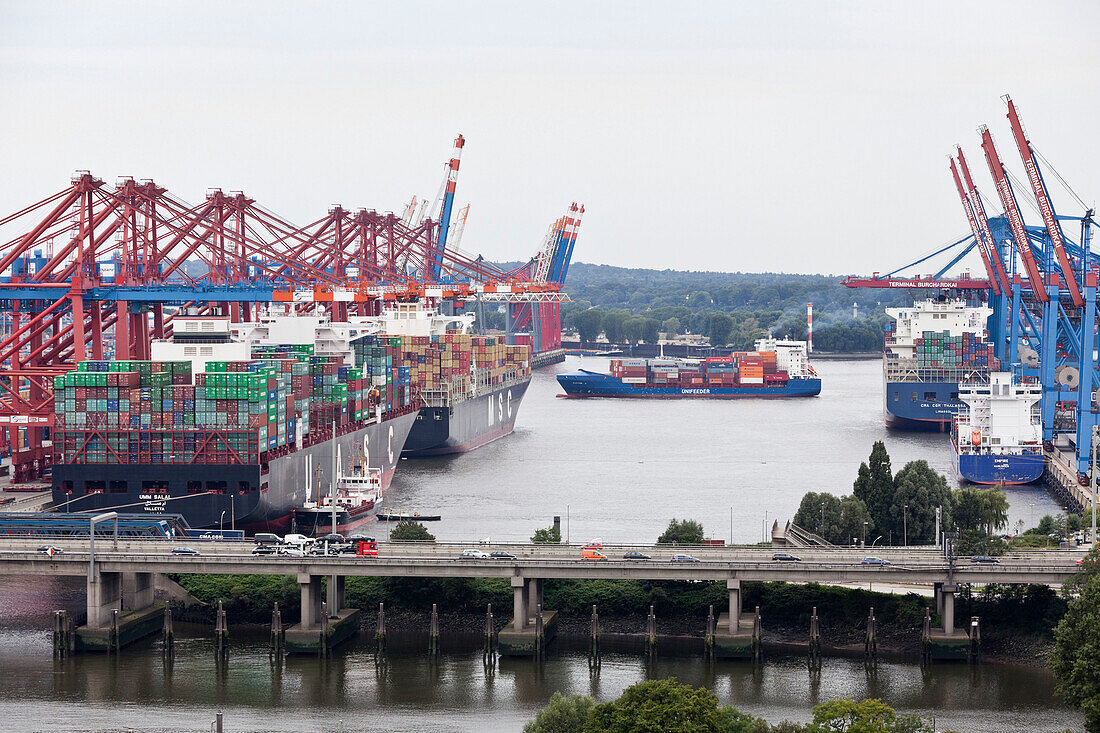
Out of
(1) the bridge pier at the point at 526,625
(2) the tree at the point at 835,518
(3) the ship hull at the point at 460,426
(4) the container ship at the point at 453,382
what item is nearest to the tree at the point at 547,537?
(1) the bridge pier at the point at 526,625

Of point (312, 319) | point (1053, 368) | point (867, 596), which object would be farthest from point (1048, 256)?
point (867, 596)

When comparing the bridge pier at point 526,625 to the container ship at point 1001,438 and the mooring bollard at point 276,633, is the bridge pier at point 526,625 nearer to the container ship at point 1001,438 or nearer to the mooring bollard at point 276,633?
the mooring bollard at point 276,633

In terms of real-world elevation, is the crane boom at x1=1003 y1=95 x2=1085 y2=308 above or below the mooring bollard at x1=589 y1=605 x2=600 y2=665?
above

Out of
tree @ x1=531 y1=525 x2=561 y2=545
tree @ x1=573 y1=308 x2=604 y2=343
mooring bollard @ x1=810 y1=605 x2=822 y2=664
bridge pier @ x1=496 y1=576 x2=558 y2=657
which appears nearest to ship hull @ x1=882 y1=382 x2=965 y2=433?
tree @ x1=531 y1=525 x2=561 y2=545

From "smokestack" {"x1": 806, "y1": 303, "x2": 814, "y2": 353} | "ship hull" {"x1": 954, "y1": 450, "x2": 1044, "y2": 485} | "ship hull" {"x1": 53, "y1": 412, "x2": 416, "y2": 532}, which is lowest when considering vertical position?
"ship hull" {"x1": 954, "y1": 450, "x2": 1044, "y2": 485}

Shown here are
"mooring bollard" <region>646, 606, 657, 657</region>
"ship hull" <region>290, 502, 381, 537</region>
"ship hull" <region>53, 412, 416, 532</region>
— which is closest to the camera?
"mooring bollard" <region>646, 606, 657, 657</region>

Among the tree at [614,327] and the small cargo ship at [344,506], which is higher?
the tree at [614,327]

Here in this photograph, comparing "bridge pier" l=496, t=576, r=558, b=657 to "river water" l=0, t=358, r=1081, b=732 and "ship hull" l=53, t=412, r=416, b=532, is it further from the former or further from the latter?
"ship hull" l=53, t=412, r=416, b=532

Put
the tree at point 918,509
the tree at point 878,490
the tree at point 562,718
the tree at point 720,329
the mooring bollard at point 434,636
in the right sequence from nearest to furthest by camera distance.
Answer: the tree at point 562,718
the mooring bollard at point 434,636
the tree at point 918,509
the tree at point 878,490
the tree at point 720,329
